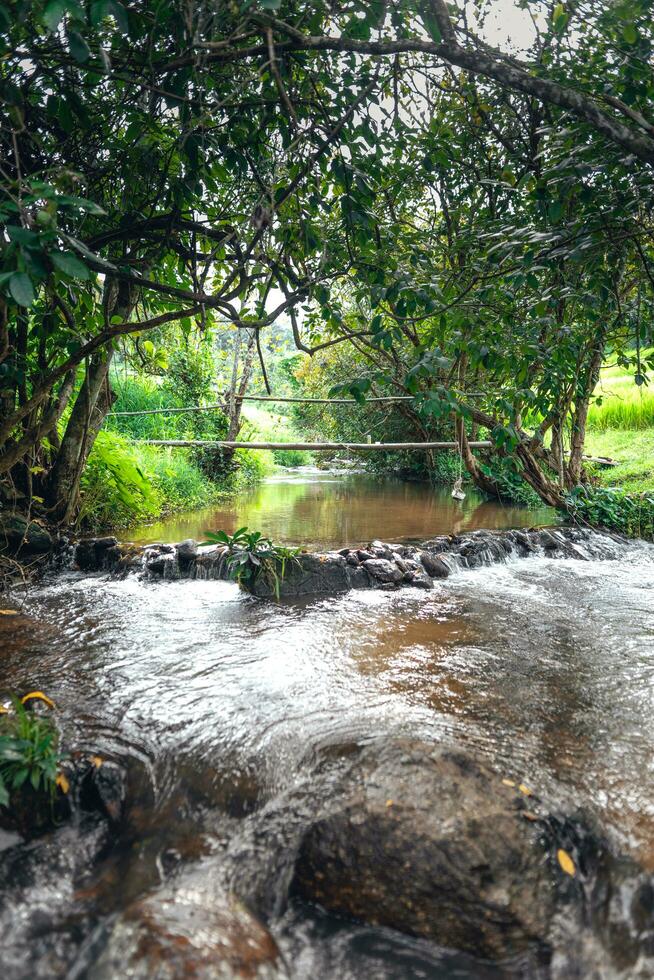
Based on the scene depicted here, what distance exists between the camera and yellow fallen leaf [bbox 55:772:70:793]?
7.45 feet

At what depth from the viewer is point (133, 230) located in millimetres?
3906

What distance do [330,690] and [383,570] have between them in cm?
240

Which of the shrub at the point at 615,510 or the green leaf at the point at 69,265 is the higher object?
the green leaf at the point at 69,265

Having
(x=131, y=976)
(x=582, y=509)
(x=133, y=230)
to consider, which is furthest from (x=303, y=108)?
(x=582, y=509)

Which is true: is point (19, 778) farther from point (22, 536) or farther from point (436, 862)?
point (22, 536)

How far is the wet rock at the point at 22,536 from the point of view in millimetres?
5375

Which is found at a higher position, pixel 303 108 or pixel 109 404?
pixel 303 108

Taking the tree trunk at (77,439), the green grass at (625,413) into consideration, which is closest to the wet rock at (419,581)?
the tree trunk at (77,439)

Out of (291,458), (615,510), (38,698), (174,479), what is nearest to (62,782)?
(38,698)

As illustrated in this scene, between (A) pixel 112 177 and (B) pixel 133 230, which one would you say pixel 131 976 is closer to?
(B) pixel 133 230

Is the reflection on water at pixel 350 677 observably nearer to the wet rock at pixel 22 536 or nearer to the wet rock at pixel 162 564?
the wet rock at pixel 162 564

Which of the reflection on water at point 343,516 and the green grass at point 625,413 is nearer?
the reflection on water at point 343,516

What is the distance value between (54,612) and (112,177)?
343 centimetres

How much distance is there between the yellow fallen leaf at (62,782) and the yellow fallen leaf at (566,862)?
1960 mm
